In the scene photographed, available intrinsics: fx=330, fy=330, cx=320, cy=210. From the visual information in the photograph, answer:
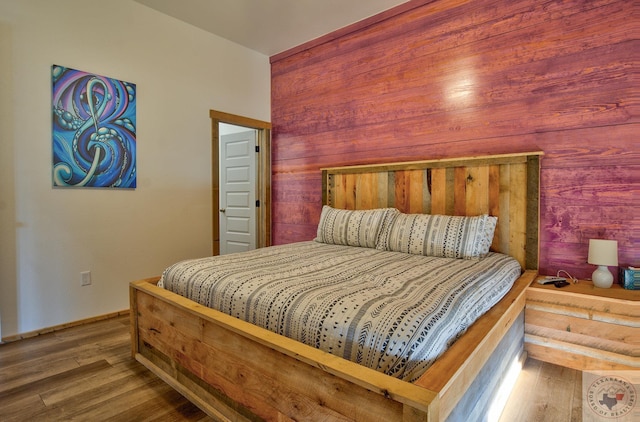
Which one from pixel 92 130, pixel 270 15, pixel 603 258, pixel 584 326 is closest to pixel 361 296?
pixel 584 326

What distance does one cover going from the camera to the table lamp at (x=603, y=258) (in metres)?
2.00

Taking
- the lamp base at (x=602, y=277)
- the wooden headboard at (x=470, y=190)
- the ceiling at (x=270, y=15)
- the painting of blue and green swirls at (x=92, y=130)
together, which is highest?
the ceiling at (x=270, y=15)

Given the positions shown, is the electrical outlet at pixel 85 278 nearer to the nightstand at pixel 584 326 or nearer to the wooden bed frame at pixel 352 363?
the wooden bed frame at pixel 352 363

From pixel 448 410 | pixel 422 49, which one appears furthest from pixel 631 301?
pixel 422 49

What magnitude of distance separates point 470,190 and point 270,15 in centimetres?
246

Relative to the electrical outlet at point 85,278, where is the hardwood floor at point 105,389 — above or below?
below

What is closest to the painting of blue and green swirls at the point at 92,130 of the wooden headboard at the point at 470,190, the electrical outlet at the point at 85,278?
the electrical outlet at the point at 85,278

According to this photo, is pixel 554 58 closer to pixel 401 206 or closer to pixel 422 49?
pixel 422 49

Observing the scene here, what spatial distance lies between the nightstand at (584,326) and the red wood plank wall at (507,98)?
0.42 metres

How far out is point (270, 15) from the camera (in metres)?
3.17

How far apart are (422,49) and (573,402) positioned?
108 inches

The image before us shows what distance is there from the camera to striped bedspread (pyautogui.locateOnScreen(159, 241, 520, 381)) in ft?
3.61

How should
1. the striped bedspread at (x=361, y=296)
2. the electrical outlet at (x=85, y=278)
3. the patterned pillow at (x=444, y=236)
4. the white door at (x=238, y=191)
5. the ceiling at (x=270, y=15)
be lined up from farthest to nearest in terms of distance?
the white door at (x=238, y=191) < the ceiling at (x=270, y=15) < the electrical outlet at (x=85, y=278) < the patterned pillow at (x=444, y=236) < the striped bedspread at (x=361, y=296)

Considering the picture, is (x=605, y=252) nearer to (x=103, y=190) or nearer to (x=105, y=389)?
(x=105, y=389)
